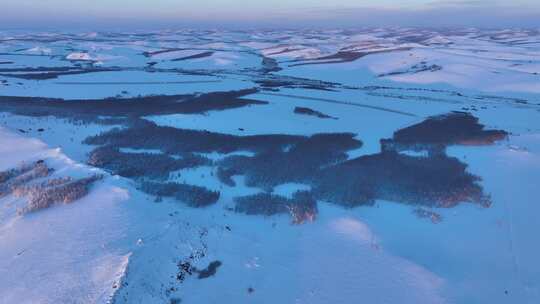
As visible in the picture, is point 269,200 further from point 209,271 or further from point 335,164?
point 335,164

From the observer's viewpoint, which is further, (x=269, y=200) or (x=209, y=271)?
(x=269, y=200)

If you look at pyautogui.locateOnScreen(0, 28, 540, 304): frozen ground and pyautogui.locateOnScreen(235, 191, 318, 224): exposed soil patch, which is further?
pyautogui.locateOnScreen(235, 191, 318, 224): exposed soil patch

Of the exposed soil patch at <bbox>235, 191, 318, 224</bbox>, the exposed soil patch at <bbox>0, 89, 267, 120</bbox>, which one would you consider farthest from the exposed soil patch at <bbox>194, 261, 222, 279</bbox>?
the exposed soil patch at <bbox>0, 89, 267, 120</bbox>

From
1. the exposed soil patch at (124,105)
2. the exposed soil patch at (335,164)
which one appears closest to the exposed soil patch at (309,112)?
the exposed soil patch at (124,105)

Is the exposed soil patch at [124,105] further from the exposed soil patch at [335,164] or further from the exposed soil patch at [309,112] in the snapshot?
the exposed soil patch at [335,164]

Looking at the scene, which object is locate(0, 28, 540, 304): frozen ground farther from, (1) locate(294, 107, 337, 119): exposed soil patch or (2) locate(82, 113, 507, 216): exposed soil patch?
(1) locate(294, 107, 337, 119): exposed soil patch

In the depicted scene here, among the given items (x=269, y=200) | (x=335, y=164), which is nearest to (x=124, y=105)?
(x=335, y=164)

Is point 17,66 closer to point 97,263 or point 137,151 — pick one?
point 137,151

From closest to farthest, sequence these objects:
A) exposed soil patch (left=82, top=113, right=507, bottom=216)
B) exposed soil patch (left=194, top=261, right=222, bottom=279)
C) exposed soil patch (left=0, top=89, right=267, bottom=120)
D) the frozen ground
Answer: the frozen ground, exposed soil patch (left=194, top=261, right=222, bottom=279), exposed soil patch (left=82, top=113, right=507, bottom=216), exposed soil patch (left=0, top=89, right=267, bottom=120)
